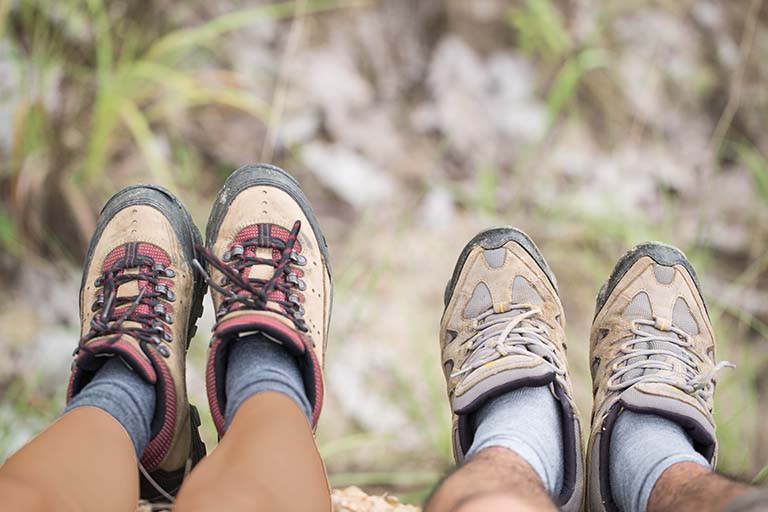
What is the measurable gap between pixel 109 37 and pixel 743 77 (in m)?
1.86

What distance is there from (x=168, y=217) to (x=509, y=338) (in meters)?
0.65

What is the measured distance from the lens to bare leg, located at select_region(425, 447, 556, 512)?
2.43 ft

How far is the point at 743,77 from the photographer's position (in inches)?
86.3

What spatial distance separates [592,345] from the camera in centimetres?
134

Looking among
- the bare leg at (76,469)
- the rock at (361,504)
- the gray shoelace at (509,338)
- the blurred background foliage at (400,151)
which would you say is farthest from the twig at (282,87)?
the bare leg at (76,469)

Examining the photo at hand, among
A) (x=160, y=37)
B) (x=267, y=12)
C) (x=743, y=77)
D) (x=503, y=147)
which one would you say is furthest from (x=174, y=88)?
(x=743, y=77)

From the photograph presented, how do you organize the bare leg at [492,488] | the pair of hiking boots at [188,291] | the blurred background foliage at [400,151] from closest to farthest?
the bare leg at [492,488] < the pair of hiking boots at [188,291] < the blurred background foliage at [400,151]

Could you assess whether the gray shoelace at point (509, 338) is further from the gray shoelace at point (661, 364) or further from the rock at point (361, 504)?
the rock at point (361, 504)

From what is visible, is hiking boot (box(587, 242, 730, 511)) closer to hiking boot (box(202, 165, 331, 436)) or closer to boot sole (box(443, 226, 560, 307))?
boot sole (box(443, 226, 560, 307))

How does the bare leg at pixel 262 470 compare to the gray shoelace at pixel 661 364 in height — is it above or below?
below

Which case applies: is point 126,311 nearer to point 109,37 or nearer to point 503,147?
point 109,37

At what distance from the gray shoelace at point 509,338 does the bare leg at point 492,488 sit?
27cm

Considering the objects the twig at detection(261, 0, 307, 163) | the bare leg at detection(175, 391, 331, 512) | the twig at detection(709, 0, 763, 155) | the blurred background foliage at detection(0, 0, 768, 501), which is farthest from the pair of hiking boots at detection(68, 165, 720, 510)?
the twig at detection(709, 0, 763, 155)

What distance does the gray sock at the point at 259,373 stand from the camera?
97cm
